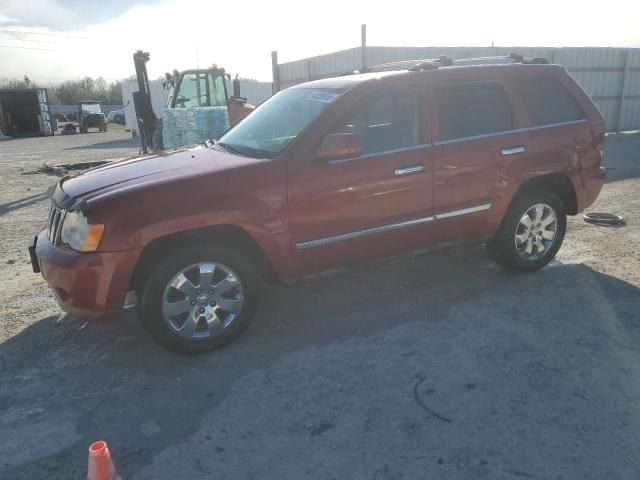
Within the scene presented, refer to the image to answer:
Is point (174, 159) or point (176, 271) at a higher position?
point (174, 159)

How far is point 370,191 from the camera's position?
382 cm

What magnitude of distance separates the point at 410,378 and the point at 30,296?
12.0ft

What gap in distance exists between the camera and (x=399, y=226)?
4.01 meters

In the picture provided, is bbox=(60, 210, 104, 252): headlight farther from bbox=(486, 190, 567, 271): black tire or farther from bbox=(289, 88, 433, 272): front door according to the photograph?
bbox=(486, 190, 567, 271): black tire

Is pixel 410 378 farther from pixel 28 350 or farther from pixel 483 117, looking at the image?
pixel 28 350

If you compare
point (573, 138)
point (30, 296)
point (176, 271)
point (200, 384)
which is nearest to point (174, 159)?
point (176, 271)

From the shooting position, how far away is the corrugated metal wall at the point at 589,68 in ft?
47.9

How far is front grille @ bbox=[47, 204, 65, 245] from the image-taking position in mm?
3427

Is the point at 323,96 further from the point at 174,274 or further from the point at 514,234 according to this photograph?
the point at 514,234

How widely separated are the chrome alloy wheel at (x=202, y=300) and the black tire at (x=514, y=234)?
253 cm

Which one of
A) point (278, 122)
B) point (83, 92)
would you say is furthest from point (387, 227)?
point (83, 92)

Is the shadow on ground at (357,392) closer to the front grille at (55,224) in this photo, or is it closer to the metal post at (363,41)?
the front grille at (55,224)

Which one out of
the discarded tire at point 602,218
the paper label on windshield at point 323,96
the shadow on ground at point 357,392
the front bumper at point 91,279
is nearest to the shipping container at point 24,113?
the shadow on ground at point 357,392

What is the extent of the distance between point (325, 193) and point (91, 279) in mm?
1695
